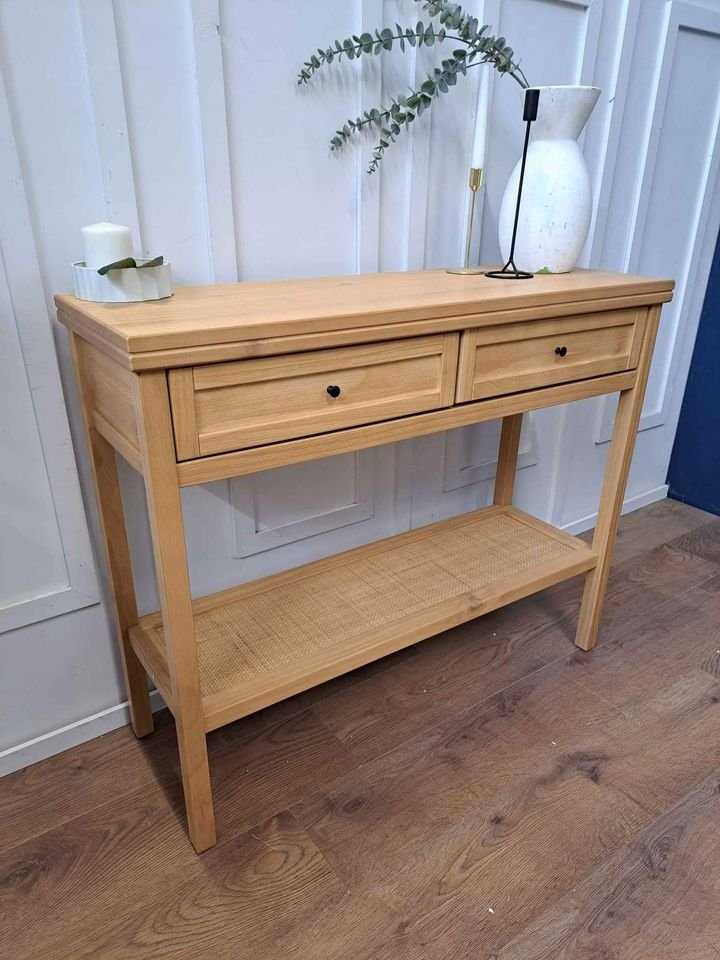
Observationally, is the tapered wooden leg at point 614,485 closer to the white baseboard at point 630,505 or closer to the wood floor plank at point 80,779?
the white baseboard at point 630,505

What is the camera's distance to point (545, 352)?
1.21 metres

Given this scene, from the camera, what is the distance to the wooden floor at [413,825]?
1011 millimetres

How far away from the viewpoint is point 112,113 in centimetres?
105

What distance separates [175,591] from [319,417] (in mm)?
308

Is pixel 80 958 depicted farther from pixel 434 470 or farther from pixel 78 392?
pixel 434 470

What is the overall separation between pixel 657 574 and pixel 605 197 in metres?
1.05

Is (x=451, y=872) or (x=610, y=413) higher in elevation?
(x=610, y=413)

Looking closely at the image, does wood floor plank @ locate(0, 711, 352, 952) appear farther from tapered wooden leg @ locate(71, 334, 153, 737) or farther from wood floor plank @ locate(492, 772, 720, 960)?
wood floor plank @ locate(492, 772, 720, 960)

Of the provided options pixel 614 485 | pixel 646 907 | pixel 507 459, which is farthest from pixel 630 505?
pixel 646 907

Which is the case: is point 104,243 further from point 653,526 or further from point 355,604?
point 653,526

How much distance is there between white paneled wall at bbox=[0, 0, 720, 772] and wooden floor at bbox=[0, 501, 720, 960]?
0.23 metres

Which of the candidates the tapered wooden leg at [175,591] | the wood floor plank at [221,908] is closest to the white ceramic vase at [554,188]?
the tapered wooden leg at [175,591]

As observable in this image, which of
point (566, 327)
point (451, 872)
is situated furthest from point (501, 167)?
point (451, 872)

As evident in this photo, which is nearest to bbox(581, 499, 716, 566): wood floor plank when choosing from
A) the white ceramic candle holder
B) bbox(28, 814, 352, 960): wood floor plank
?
bbox(28, 814, 352, 960): wood floor plank
